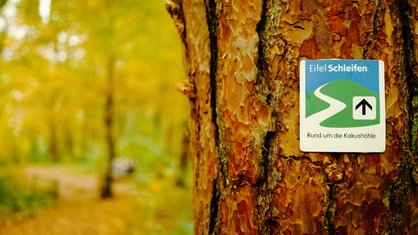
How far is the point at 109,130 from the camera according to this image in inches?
349

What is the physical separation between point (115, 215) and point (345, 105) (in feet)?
25.3

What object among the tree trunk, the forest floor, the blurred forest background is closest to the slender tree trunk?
the blurred forest background

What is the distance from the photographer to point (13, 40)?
6961 mm

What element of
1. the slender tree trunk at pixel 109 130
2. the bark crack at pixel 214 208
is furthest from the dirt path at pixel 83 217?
the bark crack at pixel 214 208

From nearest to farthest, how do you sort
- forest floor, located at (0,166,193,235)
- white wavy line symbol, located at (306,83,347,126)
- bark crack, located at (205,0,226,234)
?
white wavy line symbol, located at (306,83,347,126) → bark crack, located at (205,0,226,234) → forest floor, located at (0,166,193,235)

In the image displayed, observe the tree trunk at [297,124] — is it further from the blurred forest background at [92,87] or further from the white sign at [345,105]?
the blurred forest background at [92,87]

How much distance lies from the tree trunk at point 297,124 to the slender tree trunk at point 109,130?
763 cm

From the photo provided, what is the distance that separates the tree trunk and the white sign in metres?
0.02

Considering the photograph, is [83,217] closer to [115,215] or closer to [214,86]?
[115,215]

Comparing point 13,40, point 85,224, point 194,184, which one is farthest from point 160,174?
point 194,184

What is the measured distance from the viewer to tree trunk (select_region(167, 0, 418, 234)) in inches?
33.5

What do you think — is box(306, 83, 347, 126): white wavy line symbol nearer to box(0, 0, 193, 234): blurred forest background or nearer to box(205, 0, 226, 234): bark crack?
box(205, 0, 226, 234): bark crack

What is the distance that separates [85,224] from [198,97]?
710 cm

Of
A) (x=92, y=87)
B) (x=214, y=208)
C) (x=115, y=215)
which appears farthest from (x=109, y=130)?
(x=214, y=208)
